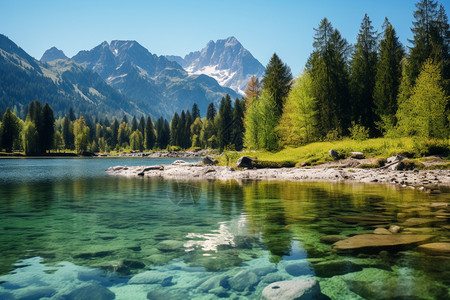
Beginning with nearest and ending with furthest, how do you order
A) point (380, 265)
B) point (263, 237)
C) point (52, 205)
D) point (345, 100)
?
1. point (380, 265)
2. point (263, 237)
3. point (52, 205)
4. point (345, 100)

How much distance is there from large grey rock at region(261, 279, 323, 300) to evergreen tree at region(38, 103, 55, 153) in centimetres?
11913

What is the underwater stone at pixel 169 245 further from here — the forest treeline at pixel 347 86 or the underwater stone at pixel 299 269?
the forest treeline at pixel 347 86

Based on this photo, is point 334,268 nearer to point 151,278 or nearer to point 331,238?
point 331,238

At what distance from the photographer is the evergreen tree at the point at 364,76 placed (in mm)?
49938

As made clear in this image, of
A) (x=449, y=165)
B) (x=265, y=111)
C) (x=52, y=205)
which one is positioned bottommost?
(x=52, y=205)

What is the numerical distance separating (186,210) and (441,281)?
33.0ft

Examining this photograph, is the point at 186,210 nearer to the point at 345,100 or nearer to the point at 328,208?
the point at 328,208

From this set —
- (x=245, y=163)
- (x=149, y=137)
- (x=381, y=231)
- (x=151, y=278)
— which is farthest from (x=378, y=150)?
(x=149, y=137)

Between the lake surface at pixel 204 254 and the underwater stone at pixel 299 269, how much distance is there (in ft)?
0.07

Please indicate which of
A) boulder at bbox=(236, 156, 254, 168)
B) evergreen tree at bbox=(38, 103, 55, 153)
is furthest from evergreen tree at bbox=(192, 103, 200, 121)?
boulder at bbox=(236, 156, 254, 168)

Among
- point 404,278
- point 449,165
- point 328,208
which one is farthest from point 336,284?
point 449,165

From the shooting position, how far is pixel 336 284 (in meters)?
5.22

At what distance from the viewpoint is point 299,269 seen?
6.00m

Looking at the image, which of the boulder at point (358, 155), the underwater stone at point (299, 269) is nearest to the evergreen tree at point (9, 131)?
the boulder at point (358, 155)
